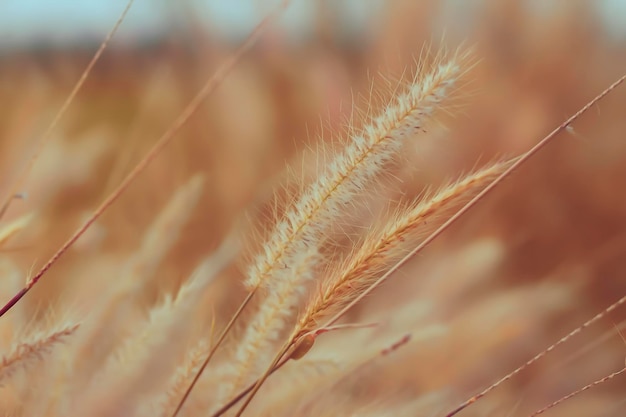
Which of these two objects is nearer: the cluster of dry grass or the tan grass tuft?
the tan grass tuft

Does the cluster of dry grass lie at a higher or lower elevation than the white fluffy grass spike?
lower

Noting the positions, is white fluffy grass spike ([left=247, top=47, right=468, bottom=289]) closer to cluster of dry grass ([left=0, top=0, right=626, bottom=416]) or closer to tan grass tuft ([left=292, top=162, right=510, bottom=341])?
tan grass tuft ([left=292, top=162, right=510, bottom=341])

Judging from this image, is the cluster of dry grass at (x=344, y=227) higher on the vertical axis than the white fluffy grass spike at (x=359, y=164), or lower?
lower

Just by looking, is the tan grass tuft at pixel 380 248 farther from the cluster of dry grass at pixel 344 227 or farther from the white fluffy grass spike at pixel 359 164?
the cluster of dry grass at pixel 344 227

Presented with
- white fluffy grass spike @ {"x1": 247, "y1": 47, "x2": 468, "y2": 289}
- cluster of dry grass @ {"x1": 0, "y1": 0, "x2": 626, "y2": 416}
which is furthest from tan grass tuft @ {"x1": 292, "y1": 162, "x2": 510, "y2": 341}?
cluster of dry grass @ {"x1": 0, "y1": 0, "x2": 626, "y2": 416}

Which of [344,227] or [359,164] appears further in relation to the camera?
[344,227]

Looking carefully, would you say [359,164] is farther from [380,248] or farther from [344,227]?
[344,227]

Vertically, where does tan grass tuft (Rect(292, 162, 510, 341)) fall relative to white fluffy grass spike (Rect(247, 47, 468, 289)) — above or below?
below

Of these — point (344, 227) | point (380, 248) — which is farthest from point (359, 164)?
point (344, 227)

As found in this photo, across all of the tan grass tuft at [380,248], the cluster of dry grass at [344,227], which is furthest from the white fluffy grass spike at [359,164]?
the cluster of dry grass at [344,227]
